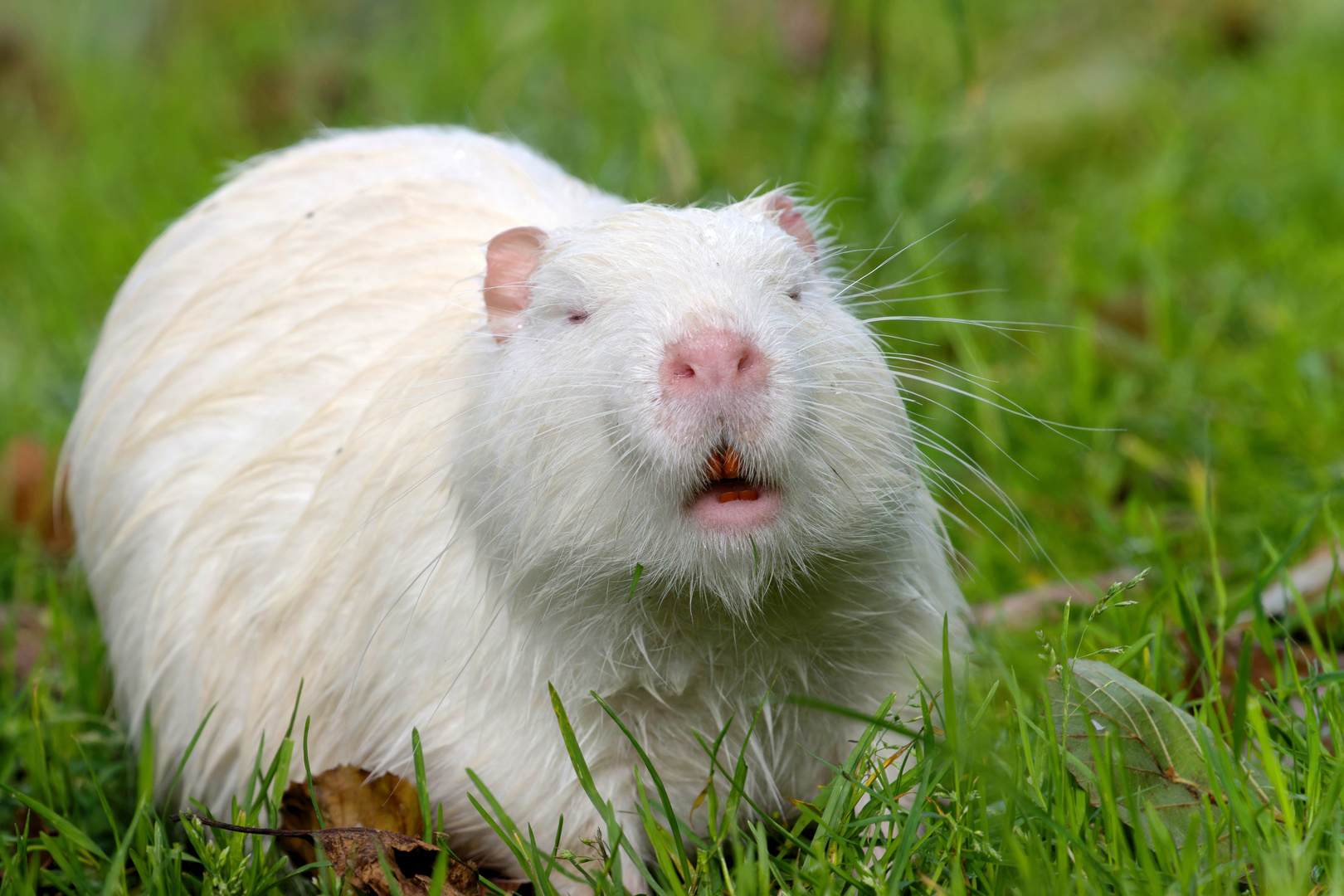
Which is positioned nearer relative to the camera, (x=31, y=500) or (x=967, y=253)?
(x=31, y=500)

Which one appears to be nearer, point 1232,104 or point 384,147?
point 384,147

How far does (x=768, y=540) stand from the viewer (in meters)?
1.71

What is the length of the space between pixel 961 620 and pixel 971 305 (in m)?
2.24

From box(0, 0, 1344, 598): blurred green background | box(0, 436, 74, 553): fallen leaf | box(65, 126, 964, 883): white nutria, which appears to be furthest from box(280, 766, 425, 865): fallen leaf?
box(0, 436, 74, 553): fallen leaf

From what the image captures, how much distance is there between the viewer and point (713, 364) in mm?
1641

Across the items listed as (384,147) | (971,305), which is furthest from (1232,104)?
(384,147)

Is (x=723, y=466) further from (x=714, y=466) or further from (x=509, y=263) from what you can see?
(x=509, y=263)

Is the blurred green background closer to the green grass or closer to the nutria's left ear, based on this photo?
the green grass

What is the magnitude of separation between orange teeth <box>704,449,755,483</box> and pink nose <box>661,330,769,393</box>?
86 millimetres

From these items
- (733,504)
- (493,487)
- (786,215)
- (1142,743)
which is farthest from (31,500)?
(1142,743)

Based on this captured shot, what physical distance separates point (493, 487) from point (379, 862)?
1.90 feet

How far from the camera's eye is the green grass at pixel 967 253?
184cm

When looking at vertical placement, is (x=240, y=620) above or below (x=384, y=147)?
below

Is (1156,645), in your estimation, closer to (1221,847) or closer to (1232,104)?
(1221,847)
